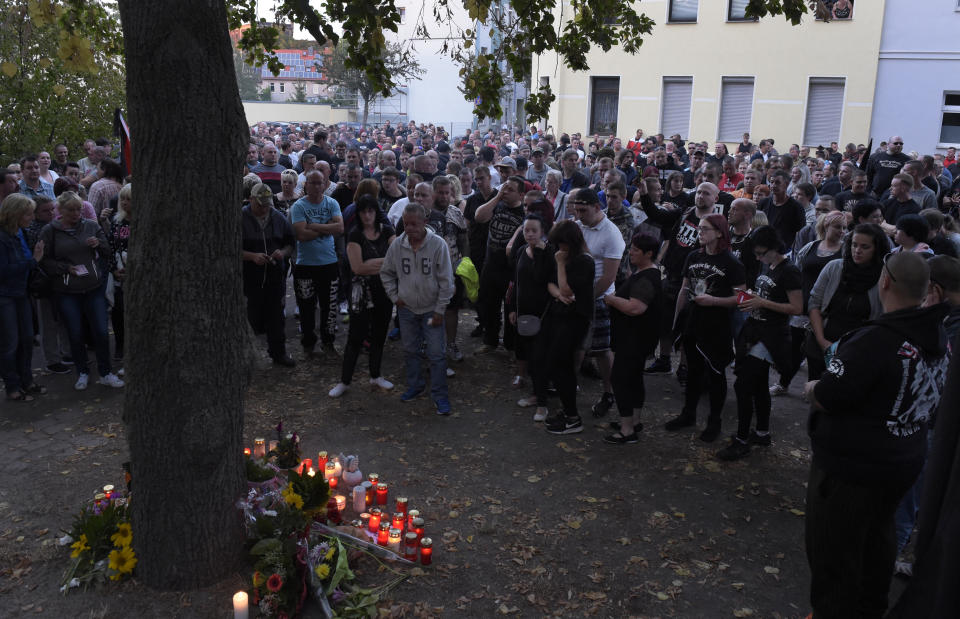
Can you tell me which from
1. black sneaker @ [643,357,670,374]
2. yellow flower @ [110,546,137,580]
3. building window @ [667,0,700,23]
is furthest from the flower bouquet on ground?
building window @ [667,0,700,23]

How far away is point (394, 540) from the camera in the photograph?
474cm

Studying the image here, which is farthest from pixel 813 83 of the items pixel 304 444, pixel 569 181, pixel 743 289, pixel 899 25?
pixel 304 444

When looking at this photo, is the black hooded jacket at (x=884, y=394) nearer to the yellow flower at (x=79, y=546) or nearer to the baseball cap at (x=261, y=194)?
the yellow flower at (x=79, y=546)

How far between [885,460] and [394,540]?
2904 mm

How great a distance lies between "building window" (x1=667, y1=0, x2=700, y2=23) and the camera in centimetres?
2506

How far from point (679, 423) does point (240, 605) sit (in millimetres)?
4317

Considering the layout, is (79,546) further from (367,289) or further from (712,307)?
(712,307)

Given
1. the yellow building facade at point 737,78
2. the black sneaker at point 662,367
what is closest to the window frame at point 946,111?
the yellow building facade at point 737,78

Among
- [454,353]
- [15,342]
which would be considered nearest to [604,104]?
[454,353]

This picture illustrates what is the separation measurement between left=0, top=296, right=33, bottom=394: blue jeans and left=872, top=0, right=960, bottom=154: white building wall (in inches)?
927

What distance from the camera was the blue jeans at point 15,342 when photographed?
22.8ft

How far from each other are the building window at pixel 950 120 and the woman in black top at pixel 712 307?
20324 mm

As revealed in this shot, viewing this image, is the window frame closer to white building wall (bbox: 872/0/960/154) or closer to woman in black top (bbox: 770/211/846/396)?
white building wall (bbox: 872/0/960/154)

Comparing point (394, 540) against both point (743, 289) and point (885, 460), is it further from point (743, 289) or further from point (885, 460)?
point (743, 289)
